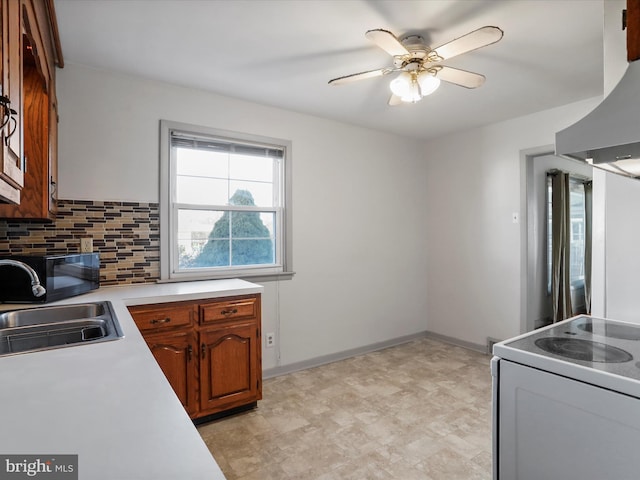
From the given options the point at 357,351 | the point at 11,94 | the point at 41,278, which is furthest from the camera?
the point at 357,351

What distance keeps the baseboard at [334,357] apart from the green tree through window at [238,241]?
0.99m

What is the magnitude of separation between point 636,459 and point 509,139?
3195mm

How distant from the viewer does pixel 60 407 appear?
772 mm

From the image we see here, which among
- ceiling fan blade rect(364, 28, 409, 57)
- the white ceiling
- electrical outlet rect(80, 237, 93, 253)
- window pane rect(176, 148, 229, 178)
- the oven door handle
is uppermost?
the white ceiling

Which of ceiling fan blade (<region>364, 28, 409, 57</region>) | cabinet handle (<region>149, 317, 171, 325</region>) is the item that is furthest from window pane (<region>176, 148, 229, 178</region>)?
ceiling fan blade (<region>364, 28, 409, 57</region>)

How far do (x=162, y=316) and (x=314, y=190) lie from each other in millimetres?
1847

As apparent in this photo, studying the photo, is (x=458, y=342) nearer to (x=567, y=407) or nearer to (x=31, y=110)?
(x=567, y=407)

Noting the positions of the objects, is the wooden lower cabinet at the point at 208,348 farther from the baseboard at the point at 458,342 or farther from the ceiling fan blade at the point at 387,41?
the baseboard at the point at 458,342

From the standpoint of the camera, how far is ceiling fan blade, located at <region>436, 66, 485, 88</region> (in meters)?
2.10

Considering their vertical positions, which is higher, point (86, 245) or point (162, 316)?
point (86, 245)

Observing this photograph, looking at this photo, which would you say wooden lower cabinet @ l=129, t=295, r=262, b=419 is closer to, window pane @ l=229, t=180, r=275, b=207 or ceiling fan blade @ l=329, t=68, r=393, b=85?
window pane @ l=229, t=180, r=275, b=207

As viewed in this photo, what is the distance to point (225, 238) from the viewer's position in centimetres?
308

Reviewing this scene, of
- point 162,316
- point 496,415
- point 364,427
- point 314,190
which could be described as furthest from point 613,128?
point 314,190

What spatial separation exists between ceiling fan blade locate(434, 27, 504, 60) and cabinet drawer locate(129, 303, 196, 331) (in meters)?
2.10
